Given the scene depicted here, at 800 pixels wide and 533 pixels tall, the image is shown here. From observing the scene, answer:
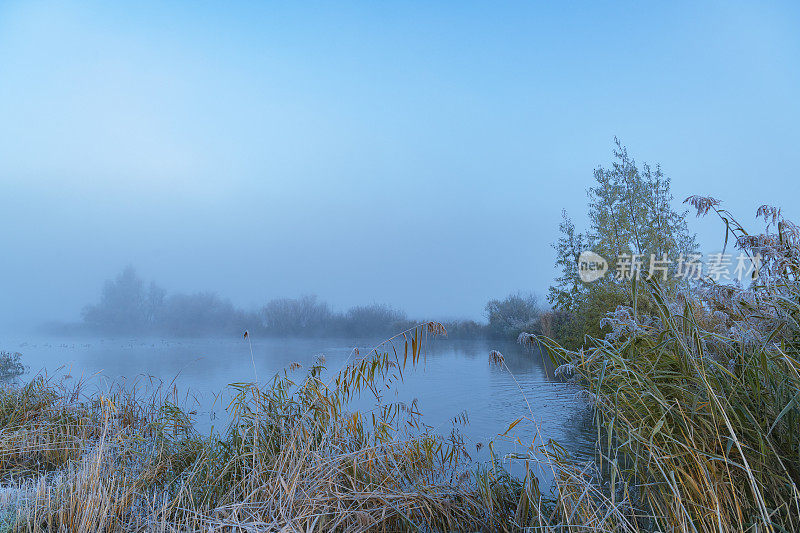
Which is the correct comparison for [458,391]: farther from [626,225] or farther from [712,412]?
[626,225]

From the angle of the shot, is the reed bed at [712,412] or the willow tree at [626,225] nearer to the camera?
the reed bed at [712,412]

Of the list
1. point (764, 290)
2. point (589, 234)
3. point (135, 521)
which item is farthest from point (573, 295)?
point (135, 521)

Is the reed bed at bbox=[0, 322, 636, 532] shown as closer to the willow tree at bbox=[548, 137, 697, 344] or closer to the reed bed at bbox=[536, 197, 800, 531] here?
the reed bed at bbox=[536, 197, 800, 531]

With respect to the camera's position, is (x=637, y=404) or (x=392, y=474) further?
(x=392, y=474)

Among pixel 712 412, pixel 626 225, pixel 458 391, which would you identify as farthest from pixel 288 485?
pixel 626 225

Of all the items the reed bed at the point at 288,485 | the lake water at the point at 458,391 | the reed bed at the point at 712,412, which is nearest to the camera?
the reed bed at the point at 712,412

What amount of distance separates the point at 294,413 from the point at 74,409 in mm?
2578

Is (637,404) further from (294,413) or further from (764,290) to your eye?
(294,413)

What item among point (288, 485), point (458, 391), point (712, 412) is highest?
point (712, 412)

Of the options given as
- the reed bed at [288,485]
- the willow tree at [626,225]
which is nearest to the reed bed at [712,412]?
the reed bed at [288,485]

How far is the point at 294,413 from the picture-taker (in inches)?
121

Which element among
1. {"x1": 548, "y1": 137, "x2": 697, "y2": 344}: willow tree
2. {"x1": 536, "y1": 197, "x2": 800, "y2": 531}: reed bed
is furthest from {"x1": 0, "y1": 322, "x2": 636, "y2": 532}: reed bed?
{"x1": 548, "y1": 137, "x2": 697, "y2": 344}: willow tree

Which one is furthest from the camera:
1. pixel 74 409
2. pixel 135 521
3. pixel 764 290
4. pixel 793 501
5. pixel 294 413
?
pixel 74 409

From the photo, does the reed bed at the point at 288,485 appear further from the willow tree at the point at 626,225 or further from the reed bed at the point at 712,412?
the willow tree at the point at 626,225
